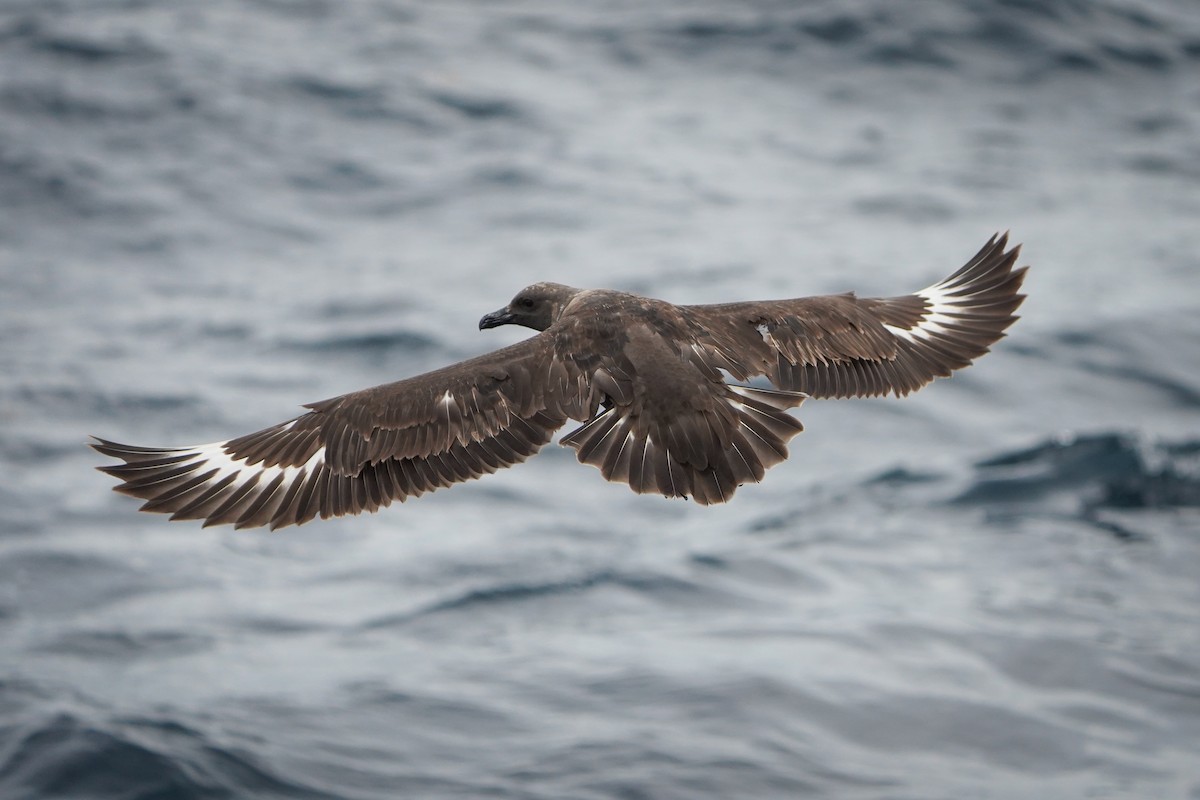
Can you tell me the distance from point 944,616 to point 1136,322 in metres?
4.80

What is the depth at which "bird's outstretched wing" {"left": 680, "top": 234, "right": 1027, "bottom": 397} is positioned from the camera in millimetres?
6945

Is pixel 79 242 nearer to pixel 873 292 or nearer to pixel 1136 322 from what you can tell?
pixel 873 292

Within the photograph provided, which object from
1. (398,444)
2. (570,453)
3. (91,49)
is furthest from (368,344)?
(398,444)

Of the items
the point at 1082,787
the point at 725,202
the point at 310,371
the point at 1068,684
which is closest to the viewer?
the point at 1082,787

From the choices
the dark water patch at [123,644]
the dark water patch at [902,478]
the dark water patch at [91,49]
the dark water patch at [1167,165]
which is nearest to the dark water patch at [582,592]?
the dark water patch at [123,644]

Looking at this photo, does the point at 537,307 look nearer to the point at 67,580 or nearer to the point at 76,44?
the point at 67,580

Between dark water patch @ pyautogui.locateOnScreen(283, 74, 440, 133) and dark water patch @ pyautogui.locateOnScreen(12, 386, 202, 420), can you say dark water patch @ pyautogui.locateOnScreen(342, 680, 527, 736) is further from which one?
dark water patch @ pyautogui.locateOnScreen(283, 74, 440, 133)

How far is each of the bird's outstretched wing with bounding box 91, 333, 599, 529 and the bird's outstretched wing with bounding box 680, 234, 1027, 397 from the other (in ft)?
2.44

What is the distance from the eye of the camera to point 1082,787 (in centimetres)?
1046

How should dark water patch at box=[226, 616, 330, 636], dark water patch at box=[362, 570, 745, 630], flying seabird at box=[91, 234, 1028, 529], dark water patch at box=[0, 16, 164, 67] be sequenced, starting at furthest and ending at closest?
dark water patch at box=[0, 16, 164, 67] → dark water patch at box=[362, 570, 745, 630] → dark water patch at box=[226, 616, 330, 636] → flying seabird at box=[91, 234, 1028, 529]

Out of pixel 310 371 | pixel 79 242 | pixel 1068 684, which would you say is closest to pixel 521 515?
pixel 310 371

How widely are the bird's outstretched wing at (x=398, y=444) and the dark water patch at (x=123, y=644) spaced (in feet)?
16.2

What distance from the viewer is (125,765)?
952 centimetres

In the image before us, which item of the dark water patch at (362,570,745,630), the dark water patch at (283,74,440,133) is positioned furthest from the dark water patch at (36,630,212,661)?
the dark water patch at (283,74,440,133)
